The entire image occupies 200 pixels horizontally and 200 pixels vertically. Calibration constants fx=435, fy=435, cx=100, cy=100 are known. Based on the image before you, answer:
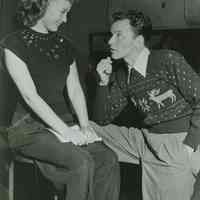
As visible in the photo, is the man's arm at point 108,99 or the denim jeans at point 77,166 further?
the man's arm at point 108,99

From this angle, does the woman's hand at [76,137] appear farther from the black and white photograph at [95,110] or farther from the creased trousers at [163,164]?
the creased trousers at [163,164]

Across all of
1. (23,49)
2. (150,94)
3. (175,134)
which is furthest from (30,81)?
(175,134)

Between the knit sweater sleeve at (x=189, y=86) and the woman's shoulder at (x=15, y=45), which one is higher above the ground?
the woman's shoulder at (x=15, y=45)

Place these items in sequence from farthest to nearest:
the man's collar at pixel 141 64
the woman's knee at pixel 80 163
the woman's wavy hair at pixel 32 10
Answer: the man's collar at pixel 141 64 < the woman's wavy hair at pixel 32 10 < the woman's knee at pixel 80 163

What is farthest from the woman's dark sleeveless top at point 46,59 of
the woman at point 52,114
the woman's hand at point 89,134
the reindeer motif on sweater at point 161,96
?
the reindeer motif on sweater at point 161,96

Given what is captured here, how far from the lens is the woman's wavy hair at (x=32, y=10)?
5.35 feet

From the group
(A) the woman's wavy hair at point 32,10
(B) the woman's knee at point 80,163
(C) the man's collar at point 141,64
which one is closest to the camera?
(B) the woman's knee at point 80,163

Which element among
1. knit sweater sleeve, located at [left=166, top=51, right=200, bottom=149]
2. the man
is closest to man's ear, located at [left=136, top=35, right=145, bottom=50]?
the man

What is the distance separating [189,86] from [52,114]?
0.53 meters

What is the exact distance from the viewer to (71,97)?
5.82ft

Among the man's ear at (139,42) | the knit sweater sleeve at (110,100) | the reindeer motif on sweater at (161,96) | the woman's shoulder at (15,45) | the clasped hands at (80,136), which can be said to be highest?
the woman's shoulder at (15,45)

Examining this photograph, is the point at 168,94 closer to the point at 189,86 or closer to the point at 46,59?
the point at 189,86

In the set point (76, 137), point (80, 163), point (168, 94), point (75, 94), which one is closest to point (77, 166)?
point (80, 163)

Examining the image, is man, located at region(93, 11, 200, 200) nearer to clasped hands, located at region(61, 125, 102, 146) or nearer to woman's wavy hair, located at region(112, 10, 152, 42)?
woman's wavy hair, located at region(112, 10, 152, 42)
